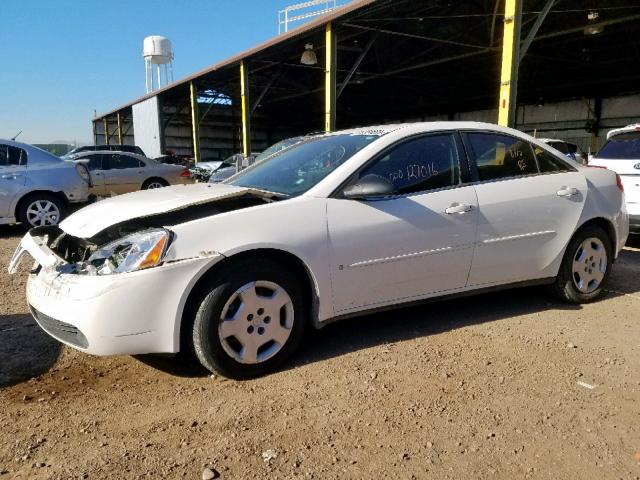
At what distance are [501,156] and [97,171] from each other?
1102 cm

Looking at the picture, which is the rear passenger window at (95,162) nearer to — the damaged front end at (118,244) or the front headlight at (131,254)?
the damaged front end at (118,244)

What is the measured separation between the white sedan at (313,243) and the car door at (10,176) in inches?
194

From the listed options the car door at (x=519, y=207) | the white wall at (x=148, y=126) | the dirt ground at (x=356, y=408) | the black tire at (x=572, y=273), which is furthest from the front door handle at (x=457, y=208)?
the white wall at (x=148, y=126)

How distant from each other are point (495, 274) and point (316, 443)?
2032mm

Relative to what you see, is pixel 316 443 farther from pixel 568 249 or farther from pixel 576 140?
pixel 576 140

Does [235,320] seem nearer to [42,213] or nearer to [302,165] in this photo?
[302,165]

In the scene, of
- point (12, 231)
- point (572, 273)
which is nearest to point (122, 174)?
point (12, 231)

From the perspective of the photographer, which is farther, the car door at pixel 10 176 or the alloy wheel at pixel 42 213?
the alloy wheel at pixel 42 213

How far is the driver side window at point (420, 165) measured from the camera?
322cm

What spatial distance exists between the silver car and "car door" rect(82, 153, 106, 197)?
172 inches

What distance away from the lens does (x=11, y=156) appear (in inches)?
294

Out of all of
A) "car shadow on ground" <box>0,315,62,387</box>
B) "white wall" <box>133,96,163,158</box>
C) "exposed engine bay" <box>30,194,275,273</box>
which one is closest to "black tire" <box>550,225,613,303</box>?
"exposed engine bay" <box>30,194,275,273</box>

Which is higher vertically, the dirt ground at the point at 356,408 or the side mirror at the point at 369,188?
the side mirror at the point at 369,188

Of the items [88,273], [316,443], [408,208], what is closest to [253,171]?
[408,208]
